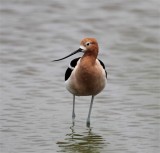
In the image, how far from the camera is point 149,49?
12820 mm

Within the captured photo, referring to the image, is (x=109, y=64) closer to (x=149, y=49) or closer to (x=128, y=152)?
(x=149, y=49)

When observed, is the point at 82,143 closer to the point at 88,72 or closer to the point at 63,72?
the point at 88,72

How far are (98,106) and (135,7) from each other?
5.83 metres

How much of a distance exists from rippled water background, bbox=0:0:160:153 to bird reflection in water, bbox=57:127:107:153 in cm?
1

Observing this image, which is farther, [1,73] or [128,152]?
[1,73]

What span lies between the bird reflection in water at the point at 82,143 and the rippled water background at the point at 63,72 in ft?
0.03

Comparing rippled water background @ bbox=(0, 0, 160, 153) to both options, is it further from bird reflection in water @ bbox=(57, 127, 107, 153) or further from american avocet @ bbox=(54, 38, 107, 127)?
american avocet @ bbox=(54, 38, 107, 127)

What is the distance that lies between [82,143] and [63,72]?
11.7 feet

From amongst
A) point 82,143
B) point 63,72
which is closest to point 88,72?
point 82,143

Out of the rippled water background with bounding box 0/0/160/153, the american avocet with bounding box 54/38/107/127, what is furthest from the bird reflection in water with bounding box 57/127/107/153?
the american avocet with bounding box 54/38/107/127

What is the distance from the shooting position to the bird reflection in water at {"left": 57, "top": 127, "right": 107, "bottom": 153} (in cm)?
758

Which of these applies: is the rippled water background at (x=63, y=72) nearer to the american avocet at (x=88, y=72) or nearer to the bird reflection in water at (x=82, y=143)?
the bird reflection in water at (x=82, y=143)

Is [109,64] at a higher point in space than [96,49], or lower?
lower

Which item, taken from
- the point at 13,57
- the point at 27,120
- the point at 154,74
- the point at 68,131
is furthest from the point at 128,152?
the point at 13,57
